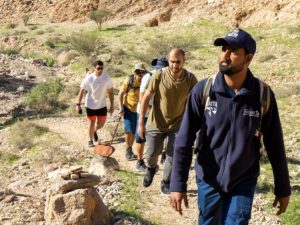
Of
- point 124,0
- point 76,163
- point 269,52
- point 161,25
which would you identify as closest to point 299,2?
point 269,52

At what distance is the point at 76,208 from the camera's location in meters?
4.53

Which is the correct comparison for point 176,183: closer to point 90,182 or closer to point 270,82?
point 90,182

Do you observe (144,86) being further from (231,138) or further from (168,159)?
(231,138)

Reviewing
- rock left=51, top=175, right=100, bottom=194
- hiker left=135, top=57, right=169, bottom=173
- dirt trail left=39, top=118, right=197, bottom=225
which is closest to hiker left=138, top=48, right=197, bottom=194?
hiker left=135, top=57, right=169, bottom=173

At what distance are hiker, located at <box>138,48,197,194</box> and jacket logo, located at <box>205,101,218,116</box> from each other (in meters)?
1.82

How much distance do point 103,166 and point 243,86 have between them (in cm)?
387

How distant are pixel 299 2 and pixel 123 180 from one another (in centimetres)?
1731

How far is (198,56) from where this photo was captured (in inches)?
706

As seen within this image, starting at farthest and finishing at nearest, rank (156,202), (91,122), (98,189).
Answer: (91,122)
(98,189)
(156,202)

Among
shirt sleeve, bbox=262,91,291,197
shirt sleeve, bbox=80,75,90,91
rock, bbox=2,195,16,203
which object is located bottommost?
rock, bbox=2,195,16,203

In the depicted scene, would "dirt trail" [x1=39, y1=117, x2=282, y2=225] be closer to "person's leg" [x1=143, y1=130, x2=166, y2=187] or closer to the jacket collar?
"person's leg" [x1=143, y1=130, x2=166, y2=187]

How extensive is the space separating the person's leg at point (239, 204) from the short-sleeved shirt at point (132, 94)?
12.5 ft

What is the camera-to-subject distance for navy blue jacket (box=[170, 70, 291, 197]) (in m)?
2.75

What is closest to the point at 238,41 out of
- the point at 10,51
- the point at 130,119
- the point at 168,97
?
the point at 168,97
